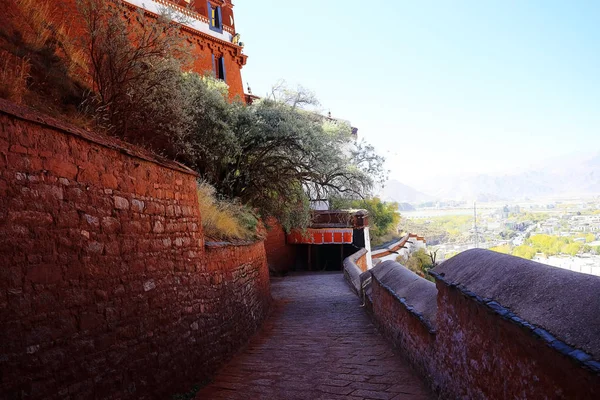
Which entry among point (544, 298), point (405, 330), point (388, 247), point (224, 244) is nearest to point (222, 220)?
point (224, 244)

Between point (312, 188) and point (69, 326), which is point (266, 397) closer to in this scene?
point (69, 326)

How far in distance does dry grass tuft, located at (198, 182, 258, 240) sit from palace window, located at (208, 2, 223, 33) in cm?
1326

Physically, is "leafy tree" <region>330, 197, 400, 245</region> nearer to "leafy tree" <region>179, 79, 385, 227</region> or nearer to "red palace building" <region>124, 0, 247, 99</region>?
"red palace building" <region>124, 0, 247, 99</region>

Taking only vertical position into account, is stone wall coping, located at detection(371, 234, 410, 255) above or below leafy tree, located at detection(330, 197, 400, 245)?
below

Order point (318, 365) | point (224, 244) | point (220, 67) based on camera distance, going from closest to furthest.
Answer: point (318, 365) → point (224, 244) → point (220, 67)

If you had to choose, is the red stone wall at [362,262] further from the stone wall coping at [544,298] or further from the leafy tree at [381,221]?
the stone wall coping at [544,298]

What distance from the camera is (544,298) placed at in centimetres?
261

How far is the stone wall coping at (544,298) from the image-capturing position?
215 centimetres

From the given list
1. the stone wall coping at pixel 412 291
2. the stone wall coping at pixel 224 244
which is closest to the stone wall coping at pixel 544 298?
the stone wall coping at pixel 412 291

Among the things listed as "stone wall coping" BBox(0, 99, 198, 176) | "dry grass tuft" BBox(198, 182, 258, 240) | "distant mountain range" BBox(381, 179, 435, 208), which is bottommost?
"dry grass tuft" BBox(198, 182, 258, 240)

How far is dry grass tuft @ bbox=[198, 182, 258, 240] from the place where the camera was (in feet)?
26.4

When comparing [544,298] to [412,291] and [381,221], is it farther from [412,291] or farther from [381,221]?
[381,221]

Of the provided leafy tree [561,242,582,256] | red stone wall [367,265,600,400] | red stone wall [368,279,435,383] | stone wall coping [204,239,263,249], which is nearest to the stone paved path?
red stone wall [368,279,435,383]

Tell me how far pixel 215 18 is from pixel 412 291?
19327 mm
